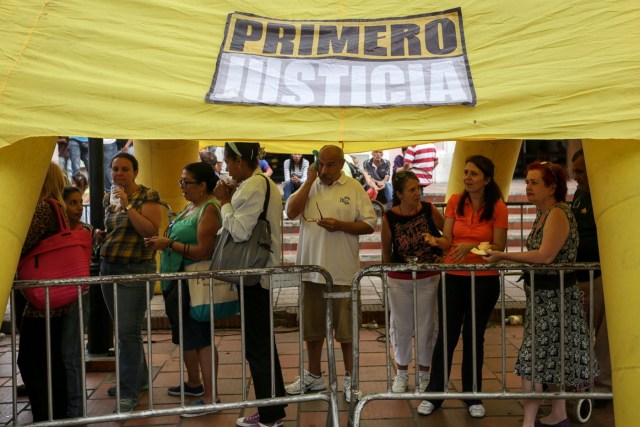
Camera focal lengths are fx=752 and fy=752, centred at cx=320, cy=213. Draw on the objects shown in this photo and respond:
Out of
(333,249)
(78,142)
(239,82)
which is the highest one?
(78,142)

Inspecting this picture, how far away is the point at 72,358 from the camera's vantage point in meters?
4.88

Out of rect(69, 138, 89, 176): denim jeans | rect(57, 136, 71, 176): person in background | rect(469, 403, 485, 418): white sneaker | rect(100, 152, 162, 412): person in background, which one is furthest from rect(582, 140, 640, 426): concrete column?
rect(57, 136, 71, 176): person in background

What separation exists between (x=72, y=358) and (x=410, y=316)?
2.50 m

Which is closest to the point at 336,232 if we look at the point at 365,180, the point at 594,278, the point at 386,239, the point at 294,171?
the point at 386,239

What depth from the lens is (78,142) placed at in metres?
15.0

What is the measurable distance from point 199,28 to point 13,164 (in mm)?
1183

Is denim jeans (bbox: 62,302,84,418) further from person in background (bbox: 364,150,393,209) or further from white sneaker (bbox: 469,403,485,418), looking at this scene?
person in background (bbox: 364,150,393,209)

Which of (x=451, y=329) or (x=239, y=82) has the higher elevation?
(x=239, y=82)

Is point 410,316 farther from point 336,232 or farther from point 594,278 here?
point 594,278

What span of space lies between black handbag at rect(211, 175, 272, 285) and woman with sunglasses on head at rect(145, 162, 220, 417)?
0.28m

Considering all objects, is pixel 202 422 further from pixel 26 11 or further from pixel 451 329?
pixel 26 11

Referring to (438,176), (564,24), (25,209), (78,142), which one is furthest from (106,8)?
(438,176)

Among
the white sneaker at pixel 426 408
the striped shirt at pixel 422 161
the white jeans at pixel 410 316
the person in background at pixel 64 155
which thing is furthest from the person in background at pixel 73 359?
the person in background at pixel 64 155

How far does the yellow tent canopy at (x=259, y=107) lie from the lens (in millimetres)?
3545
